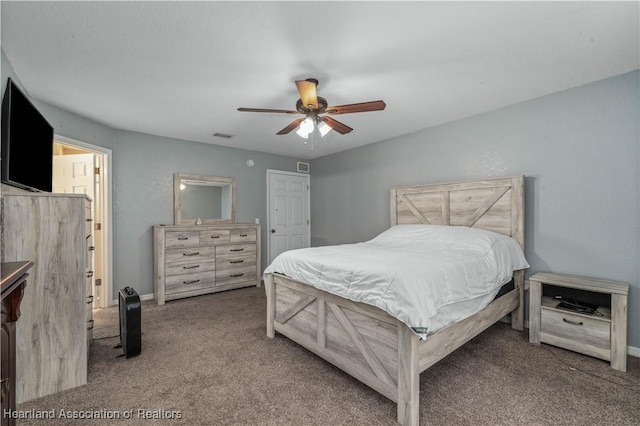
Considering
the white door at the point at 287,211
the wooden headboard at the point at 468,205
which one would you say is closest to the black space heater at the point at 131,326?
the white door at the point at 287,211

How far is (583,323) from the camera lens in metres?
2.39

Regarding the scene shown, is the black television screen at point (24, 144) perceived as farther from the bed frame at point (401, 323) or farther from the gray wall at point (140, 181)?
the bed frame at point (401, 323)

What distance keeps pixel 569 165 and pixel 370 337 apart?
2605mm

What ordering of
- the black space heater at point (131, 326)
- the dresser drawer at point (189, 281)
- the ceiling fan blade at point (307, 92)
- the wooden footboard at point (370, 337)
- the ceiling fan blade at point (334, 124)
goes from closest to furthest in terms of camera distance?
1. the wooden footboard at point (370, 337)
2. the ceiling fan blade at point (307, 92)
3. the black space heater at point (131, 326)
4. the ceiling fan blade at point (334, 124)
5. the dresser drawer at point (189, 281)

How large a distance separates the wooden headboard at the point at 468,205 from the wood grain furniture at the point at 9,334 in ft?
12.2

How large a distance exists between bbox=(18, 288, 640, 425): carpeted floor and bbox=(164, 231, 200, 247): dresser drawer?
1.46 metres

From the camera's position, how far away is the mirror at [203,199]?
4.47 metres

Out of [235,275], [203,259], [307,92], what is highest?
[307,92]

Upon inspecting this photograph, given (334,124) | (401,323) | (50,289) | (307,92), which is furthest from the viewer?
(334,124)

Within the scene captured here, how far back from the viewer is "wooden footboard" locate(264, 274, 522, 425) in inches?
65.8

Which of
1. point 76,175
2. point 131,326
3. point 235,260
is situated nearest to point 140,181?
point 76,175

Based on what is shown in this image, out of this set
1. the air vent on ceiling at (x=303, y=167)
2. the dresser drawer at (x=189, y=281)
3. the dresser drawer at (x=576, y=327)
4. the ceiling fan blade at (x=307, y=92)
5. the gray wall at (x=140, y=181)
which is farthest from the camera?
the air vent on ceiling at (x=303, y=167)

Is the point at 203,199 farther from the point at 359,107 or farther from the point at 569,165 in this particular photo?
the point at 569,165

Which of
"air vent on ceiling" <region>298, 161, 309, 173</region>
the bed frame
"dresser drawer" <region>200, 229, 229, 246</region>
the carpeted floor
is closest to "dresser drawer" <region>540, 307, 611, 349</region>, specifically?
the carpeted floor
